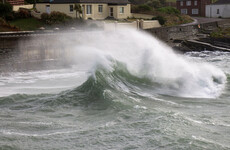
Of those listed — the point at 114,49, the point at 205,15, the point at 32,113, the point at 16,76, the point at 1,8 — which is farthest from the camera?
the point at 205,15

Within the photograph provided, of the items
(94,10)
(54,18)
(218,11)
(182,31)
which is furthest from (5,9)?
(218,11)

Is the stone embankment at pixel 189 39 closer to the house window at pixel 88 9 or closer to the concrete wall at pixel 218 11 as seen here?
the house window at pixel 88 9

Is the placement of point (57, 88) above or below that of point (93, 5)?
below

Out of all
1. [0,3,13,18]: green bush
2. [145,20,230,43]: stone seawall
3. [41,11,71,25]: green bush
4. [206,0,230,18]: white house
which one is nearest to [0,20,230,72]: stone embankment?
[41,11,71,25]: green bush

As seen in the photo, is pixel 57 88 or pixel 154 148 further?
pixel 57 88

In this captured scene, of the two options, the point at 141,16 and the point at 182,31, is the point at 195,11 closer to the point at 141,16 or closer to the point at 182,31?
the point at 141,16

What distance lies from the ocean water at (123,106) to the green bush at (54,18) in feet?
44.4

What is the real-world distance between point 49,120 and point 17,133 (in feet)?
5.16

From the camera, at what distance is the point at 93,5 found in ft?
140

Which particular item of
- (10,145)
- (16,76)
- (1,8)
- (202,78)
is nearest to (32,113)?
(10,145)

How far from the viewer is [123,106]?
46.8 ft

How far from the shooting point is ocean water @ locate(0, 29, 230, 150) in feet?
35.9

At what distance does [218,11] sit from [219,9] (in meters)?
0.40

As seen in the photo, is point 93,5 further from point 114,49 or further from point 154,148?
point 154,148
